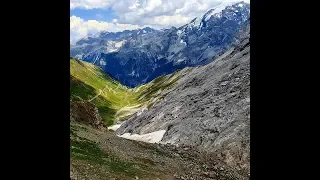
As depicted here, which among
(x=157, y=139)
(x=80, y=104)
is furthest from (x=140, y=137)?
(x=80, y=104)

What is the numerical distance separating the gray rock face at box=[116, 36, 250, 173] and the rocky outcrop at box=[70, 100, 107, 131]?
1485 centimetres

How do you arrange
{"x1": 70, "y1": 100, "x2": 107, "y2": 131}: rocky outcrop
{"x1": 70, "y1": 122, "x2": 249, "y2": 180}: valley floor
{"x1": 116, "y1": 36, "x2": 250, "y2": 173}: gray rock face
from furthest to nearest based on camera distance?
{"x1": 70, "y1": 100, "x2": 107, "y2": 131}: rocky outcrop → {"x1": 116, "y1": 36, "x2": 250, "y2": 173}: gray rock face → {"x1": 70, "y1": 122, "x2": 249, "y2": 180}: valley floor

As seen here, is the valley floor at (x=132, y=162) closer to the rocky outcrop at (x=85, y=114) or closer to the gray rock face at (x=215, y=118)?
the gray rock face at (x=215, y=118)

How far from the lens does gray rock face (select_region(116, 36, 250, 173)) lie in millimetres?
68000

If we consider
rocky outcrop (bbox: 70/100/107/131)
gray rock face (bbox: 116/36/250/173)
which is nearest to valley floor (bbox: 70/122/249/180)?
gray rock face (bbox: 116/36/250/173)

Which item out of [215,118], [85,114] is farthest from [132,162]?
[215,118]

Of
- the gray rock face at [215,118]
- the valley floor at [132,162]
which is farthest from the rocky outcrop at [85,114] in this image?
the gray rock face at [215,118]

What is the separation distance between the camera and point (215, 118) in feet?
273

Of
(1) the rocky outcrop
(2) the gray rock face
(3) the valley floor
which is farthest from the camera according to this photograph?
(1) the rocky outcrop

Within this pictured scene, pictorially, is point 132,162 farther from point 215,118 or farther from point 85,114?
point 215,118

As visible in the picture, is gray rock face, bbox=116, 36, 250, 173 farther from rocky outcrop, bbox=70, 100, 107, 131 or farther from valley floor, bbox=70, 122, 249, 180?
rocky outcrop, bbox=70, 100, 107, 131
